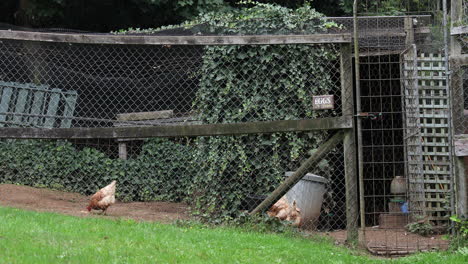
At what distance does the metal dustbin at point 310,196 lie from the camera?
9.95 m

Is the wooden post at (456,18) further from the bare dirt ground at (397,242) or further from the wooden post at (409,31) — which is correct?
the wooden post at (409,31)

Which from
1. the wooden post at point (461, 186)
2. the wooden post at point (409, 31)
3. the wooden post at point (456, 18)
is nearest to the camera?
the wooden post at point (461, 186)

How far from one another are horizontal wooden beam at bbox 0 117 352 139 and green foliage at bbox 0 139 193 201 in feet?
14.0

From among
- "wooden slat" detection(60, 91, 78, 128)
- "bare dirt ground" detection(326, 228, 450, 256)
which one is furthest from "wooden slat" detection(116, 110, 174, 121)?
"bare dirt ground" detection(326, 228, 450, 256)

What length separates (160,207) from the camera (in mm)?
10703

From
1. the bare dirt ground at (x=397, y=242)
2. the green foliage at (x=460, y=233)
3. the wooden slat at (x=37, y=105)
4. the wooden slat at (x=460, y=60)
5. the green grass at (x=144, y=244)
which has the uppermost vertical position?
the wooden slat at (x=460, y=60)

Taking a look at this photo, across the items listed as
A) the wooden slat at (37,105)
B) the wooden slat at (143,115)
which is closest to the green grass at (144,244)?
the wooden slat at (143,115)

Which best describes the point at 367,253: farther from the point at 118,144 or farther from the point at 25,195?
the point at 118,144

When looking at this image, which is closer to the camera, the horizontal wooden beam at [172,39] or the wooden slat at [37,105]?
the horizontal wooden beam at [172,39]

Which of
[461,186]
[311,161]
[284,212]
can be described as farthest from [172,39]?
[461,186]

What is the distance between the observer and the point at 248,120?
9.70m

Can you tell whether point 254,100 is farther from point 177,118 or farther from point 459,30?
point 459,30

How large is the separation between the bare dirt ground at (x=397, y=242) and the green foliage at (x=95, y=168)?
3776mm

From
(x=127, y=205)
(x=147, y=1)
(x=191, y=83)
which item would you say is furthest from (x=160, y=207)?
(x=147, y=1)
